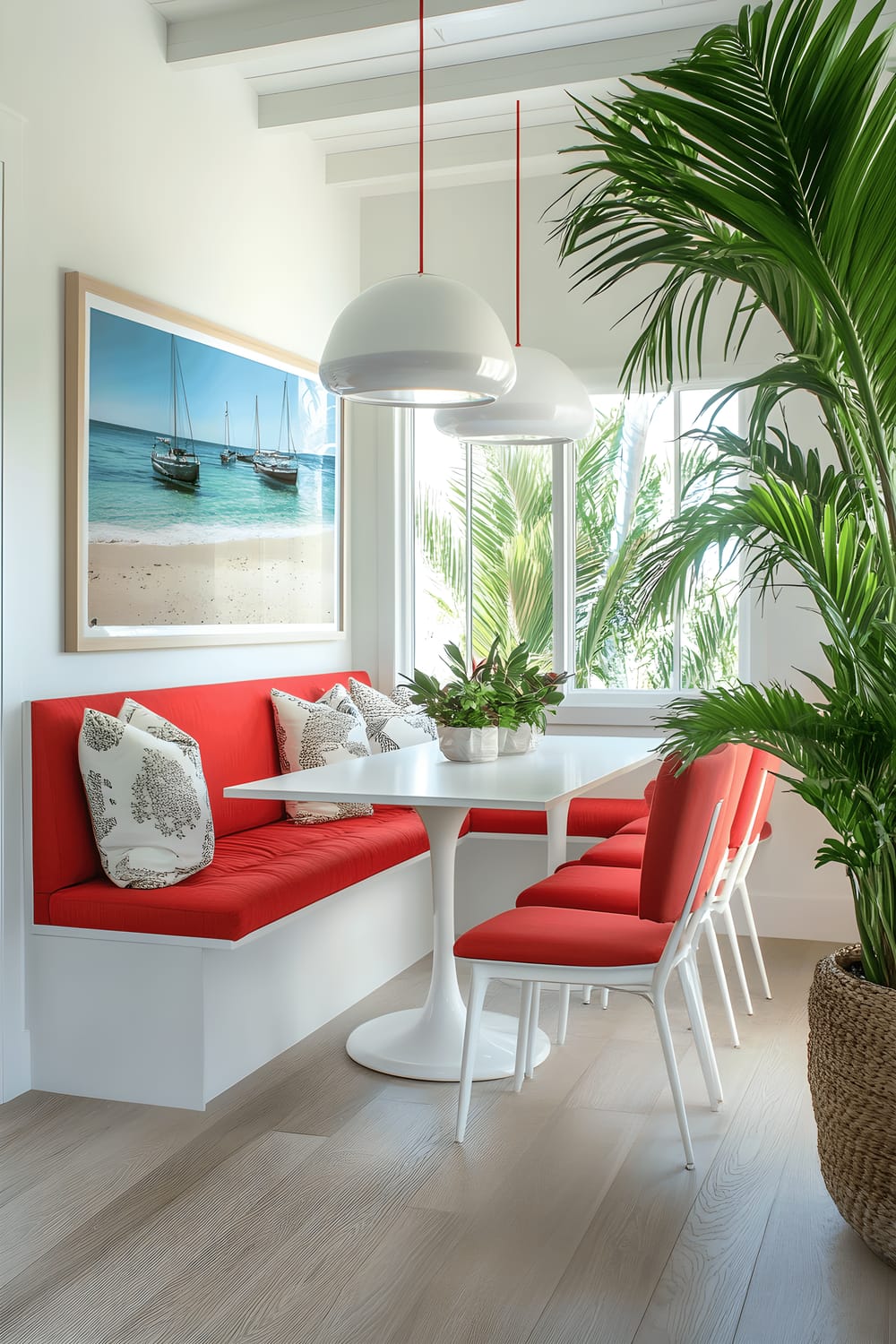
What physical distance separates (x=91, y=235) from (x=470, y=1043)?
97.4 inches

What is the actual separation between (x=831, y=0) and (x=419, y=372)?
7.29 feet

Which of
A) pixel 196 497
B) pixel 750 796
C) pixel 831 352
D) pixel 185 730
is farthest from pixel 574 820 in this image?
pixel 831 352

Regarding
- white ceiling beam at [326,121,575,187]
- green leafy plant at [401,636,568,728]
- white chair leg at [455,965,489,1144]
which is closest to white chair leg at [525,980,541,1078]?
white chair leg at [455,965,489,1144]

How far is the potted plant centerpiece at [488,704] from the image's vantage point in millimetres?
3576

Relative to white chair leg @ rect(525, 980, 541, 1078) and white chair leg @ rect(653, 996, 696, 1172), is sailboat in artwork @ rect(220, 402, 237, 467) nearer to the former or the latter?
white chair leg @ rect(525, 980, 541, 1078)

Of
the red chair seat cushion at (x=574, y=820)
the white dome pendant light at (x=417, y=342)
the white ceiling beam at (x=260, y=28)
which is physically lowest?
the red chair seat cushion at (x=574, y=820)

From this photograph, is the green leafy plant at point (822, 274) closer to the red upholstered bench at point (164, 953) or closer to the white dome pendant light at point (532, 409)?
the white dome pendant light at point (532, 409)

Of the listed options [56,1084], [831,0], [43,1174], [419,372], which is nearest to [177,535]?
[419,372]

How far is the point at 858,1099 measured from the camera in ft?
7.48

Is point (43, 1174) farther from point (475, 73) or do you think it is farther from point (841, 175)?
point (475, 73)

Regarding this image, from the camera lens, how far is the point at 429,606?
5.53 m

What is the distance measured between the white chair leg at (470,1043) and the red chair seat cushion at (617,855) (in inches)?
32.5

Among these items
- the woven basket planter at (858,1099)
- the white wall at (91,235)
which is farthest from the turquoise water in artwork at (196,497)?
the woven basket planter at (858,1099)

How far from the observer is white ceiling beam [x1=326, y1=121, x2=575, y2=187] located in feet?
15.8
